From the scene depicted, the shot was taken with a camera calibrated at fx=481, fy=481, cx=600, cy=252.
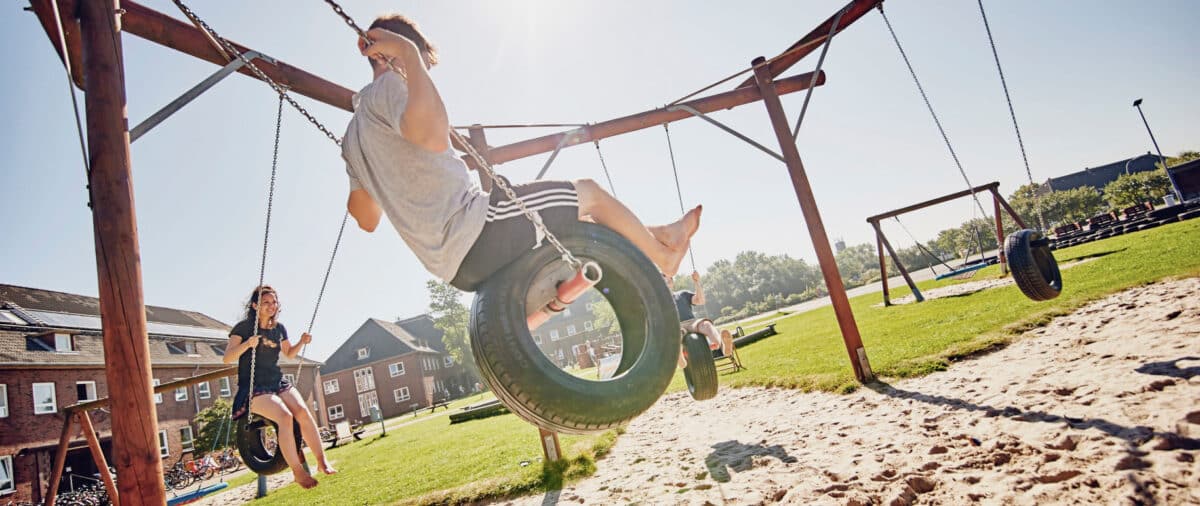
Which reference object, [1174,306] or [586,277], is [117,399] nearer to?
[586,277]

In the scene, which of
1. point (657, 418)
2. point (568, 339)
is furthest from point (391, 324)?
point (657, 418)

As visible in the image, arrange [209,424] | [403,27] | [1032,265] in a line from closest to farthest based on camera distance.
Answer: [403,27] < [1032,265] < [209,424]

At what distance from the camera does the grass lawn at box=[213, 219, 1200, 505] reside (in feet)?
21.5

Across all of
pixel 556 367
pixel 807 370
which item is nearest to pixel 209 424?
pixel 807 370

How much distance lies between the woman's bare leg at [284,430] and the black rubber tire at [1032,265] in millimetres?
6824

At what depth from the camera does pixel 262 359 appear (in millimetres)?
4129

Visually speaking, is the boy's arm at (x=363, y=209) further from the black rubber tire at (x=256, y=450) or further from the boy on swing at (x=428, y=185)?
the black rubber tire at (x=256, y=450)

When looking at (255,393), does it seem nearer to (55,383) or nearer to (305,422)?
(305,422)

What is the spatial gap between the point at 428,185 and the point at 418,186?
4cm

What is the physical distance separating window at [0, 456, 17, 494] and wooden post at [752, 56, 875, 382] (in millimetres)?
28250

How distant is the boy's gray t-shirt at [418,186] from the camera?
6.04ft

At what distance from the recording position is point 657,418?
9.14 meters

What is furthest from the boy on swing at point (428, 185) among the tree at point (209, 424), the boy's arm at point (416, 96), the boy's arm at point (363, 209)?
A: the tree at point (209, 424)

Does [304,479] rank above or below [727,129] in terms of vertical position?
below
